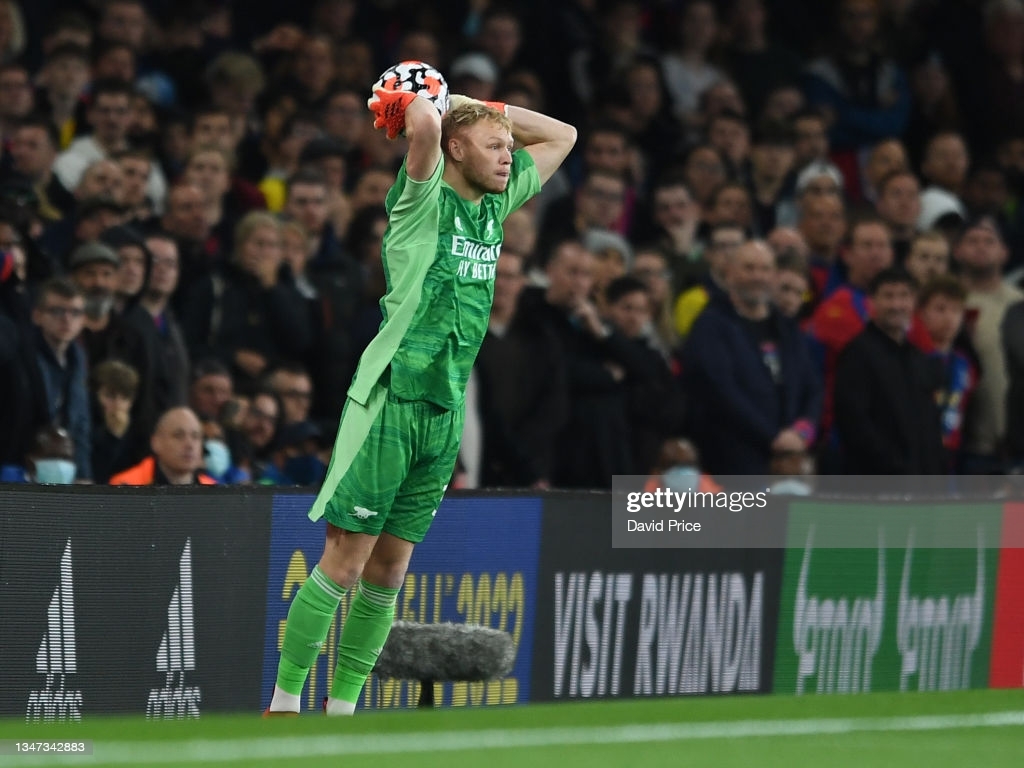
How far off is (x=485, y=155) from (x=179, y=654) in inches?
93.5

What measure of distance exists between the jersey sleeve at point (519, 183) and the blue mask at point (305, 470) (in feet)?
10.0

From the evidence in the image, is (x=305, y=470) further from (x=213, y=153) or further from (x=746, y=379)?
(x=746, y=379)

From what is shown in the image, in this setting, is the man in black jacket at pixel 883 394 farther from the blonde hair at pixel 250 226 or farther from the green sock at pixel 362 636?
the green sock at pixel 362 636

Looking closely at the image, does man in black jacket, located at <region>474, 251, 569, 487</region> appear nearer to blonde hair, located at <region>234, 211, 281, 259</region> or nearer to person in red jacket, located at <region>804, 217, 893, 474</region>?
blonde hair, located at <region>234, 211, 281, 259</region>

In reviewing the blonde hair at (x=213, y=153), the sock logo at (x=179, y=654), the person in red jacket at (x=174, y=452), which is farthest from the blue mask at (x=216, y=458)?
the blonde hair at (x=213, y=153)

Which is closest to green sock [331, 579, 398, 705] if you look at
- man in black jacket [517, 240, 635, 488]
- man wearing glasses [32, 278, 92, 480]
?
man wearing glasses [32, 278, 92, 480]

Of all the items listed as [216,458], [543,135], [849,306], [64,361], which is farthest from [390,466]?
[849,306]

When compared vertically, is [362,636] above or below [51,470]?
below

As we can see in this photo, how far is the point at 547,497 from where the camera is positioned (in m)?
9.10

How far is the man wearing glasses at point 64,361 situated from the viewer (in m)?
9.12

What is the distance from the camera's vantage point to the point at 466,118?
22.6 feet

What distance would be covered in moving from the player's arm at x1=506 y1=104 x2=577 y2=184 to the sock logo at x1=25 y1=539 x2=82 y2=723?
2.26 meters

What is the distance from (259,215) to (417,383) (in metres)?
3.94

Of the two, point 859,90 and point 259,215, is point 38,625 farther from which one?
point 859,90
